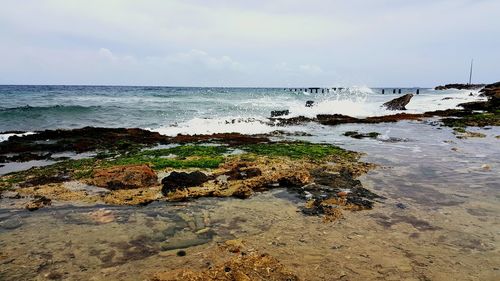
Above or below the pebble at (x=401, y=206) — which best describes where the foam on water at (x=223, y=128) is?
above

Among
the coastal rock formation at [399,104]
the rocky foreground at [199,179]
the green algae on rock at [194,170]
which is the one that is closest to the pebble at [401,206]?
the rocky foreground at [199,179]

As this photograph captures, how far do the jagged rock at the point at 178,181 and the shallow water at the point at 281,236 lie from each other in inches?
39.8

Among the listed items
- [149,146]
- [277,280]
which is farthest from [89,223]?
[149,146]

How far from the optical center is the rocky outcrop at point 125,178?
9.46 meters

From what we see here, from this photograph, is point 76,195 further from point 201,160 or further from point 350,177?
point 350,177

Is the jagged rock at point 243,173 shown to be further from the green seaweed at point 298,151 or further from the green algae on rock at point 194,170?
the green seaweed at point 298,151

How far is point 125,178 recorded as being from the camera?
31.8 feet

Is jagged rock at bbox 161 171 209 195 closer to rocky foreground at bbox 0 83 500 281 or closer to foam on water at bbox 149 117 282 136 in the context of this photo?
rocky foreground at bbox 0 83 500 281

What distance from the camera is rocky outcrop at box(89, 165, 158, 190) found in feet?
31.0

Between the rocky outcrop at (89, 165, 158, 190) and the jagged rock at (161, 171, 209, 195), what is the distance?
69cm

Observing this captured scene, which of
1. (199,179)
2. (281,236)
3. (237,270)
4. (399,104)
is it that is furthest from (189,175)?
(399,104)

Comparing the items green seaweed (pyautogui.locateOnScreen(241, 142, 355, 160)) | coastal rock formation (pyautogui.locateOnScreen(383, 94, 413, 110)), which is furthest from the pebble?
coastal rock formation (pyautogui.locateOnScreen(383, 94, 413, 110))

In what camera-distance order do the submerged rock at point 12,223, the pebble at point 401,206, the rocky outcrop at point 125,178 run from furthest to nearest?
1. the rocky outcrop at point 125,178
2. the pebble at point 401,206
3. the submerged rock at point 12,223

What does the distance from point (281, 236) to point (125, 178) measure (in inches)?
207
